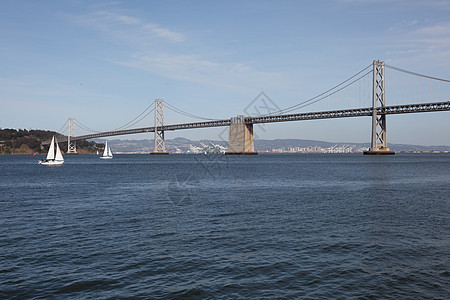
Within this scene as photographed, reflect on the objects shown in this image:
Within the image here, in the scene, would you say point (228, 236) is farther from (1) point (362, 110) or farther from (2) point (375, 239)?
(1) point (362, 110)

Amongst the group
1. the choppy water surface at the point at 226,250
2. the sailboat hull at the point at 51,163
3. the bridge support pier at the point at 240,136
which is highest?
the bridge support pier at the point at 240,136

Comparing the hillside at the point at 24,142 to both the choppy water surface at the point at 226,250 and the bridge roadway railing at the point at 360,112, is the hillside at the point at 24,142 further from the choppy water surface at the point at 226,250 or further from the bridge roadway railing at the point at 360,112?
the choppy water surface at the point at 226,250

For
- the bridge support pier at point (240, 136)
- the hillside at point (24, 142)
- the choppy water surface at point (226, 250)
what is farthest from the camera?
the hillside at point (24, 142)

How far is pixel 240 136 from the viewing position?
351 ft

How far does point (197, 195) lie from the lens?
2170 cm

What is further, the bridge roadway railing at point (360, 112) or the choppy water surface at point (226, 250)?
the bridge roadway railing at point (360, 112)

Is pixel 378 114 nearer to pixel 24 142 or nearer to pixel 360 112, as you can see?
pixel 360 112

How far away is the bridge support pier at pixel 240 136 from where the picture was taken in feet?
346

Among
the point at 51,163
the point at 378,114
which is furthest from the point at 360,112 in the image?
the point at 51,163

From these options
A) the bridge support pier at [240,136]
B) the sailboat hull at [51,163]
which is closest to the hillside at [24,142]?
the bridge support pier at [240,136]

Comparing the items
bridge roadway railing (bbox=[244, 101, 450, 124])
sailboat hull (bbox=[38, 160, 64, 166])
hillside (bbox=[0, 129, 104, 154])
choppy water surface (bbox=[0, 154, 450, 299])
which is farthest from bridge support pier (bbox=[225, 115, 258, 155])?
choppy water surface (bbox=[0, 154, 450, 299])

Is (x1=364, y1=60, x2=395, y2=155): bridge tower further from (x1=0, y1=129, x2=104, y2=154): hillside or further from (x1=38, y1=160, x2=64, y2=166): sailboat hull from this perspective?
(x1=0, y1=129, x2=104, y2=154): hillside

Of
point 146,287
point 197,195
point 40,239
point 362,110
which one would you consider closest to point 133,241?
point 40,239

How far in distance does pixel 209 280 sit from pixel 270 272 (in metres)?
1.37
